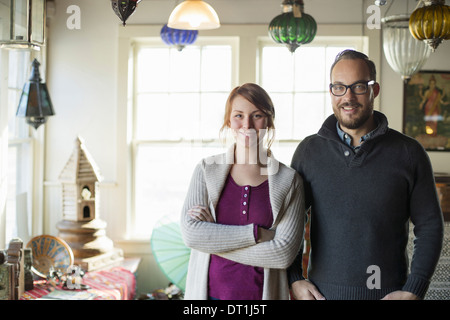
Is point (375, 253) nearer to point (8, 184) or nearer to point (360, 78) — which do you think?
point (360, 78)

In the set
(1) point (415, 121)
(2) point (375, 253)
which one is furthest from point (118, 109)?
(2) point (375, 253)

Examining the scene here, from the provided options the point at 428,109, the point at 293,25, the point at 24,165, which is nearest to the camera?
the point at 293,25

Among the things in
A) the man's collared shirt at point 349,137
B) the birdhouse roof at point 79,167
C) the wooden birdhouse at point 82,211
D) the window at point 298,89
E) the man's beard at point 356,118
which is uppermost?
the window at point 298,89

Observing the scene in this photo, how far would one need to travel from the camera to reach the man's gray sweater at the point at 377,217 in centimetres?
181

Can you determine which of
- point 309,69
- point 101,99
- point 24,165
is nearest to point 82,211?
point 24,165

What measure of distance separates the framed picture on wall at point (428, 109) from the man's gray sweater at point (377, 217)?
106 inches

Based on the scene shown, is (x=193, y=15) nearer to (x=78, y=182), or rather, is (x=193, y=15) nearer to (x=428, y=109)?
(x=78, y=182)

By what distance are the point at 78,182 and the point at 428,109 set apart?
2815mm

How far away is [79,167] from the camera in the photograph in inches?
156

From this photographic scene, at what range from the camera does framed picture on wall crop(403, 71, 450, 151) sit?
4.41 m

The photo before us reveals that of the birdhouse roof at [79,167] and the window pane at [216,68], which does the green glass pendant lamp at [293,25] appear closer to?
the window pane at [216,68]

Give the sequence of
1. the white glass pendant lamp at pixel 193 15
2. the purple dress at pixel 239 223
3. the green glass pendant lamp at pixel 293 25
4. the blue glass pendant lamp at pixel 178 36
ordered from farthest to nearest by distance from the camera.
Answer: the blue glass pendant lamp at pixel 178 36
the green glass pendant lamp at pixel 293 25
the white glass pendant lamp at pixel 193 15
the purple dress at pixel 239 223

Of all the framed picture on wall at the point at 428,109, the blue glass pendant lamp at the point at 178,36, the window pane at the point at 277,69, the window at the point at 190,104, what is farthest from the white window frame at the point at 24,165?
the framed picture on wall at the point at 428,109

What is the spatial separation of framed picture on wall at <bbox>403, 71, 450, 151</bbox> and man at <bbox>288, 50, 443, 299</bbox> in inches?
106
